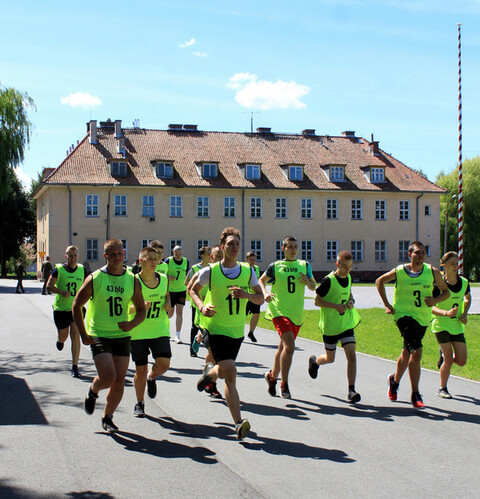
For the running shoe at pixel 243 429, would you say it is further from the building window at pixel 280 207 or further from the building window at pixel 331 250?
the building window at pixel 331 250

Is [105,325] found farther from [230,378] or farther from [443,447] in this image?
[443,447]

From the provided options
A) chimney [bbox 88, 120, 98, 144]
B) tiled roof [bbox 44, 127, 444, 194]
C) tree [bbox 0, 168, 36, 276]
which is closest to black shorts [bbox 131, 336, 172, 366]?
tiled roof [bbox 44, 127, 444, 194]

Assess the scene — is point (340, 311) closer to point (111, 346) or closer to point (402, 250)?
point (111, 346)

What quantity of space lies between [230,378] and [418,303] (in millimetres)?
2785

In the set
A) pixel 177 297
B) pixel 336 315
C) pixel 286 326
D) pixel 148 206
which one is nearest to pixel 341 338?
pixel 336 315

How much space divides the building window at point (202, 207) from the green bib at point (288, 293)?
148 ft

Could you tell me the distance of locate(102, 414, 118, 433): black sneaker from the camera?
22.0ft

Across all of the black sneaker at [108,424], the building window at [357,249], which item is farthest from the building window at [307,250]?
the black sneaker at [108,424]

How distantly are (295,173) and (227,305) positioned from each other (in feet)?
165

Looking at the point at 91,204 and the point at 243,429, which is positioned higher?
the point at 91,204

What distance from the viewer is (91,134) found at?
54.8 meters

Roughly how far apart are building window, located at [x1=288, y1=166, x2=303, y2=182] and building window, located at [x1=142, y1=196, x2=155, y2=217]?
1128cm

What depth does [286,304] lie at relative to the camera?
8.79m

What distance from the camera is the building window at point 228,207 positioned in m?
54.5
